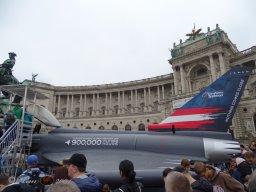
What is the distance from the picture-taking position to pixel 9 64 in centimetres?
1245

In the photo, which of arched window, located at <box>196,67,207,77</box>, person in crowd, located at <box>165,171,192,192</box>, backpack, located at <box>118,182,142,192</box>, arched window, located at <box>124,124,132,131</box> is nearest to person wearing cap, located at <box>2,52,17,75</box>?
backpack, located at <box>118,182,142,192</box>

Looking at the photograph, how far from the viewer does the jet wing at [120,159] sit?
32.8 feet

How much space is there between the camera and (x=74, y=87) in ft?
254

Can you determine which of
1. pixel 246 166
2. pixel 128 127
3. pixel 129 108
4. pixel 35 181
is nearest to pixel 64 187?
pixel 35 181

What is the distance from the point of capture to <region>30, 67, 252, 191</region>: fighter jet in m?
11.0

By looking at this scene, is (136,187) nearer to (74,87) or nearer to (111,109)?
(111,109)

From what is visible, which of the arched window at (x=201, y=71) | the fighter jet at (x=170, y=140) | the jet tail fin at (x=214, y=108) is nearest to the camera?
the fighter jet at (x=170, y=140)

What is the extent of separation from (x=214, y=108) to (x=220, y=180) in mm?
8006

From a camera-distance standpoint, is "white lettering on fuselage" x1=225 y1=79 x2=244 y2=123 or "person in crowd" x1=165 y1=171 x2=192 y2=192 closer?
"person in crowd" x1=165 y1=171 x2=192 y2=192

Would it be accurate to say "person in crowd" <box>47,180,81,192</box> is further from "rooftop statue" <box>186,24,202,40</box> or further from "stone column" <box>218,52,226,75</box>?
"rooftop statue" <box>186,24,202,40</box>

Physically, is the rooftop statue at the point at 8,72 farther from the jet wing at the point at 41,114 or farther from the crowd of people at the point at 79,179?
the crowd of people at the point at 79,179

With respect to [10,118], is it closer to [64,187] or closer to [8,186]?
[8,186]

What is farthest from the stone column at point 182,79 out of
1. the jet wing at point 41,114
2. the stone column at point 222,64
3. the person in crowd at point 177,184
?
the person in crowd at point 177,184

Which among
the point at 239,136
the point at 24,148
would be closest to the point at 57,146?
the point at 24,148
